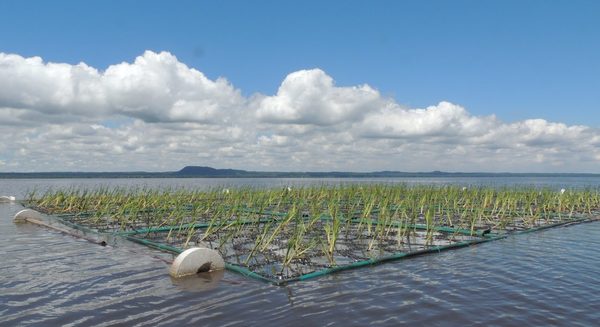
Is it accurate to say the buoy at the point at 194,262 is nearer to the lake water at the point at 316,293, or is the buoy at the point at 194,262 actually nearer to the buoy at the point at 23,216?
the lake water at the point at 316,293

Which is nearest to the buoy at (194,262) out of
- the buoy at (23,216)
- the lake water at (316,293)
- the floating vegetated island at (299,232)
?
the lake water at (316,293)

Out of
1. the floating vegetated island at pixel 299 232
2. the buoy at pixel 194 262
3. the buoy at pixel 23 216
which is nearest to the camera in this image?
the buoy at pixel 194 262

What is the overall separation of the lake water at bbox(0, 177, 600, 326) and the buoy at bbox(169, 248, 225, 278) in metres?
0.29

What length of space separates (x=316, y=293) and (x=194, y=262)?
288 centimetres

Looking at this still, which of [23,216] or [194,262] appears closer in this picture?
[194,262]

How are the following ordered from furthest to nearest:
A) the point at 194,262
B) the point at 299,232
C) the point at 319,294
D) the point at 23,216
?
the point at 23,216 → the point at 299,232 → the point at 194,262 → the point at 319,294

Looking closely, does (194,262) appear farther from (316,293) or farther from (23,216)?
(23,216)

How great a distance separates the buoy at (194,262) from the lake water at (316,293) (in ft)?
0.96

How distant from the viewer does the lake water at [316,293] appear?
648 cm

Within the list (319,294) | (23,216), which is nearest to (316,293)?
(319,294)

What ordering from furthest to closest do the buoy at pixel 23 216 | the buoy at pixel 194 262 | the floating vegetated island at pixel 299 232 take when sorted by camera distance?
the buoy at pixel 23 216
the floating vegetated island at pixel 299 232
the buoy at pixel 194 262

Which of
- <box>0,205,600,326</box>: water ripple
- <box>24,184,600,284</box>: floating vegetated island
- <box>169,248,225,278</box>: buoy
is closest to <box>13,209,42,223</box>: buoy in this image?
<box>24,184,600,284</box>: floating vegetated island

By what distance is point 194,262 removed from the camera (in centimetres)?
880

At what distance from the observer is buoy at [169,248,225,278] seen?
8.70m
